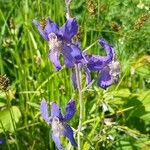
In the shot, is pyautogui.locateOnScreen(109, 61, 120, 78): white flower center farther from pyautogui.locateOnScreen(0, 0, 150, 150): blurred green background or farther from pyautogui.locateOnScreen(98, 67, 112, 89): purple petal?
pyautogui.locateOnScreen(0, 0, 150, 150): blurred green background

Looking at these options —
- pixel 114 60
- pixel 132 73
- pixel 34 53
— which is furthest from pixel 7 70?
pixel 114 60

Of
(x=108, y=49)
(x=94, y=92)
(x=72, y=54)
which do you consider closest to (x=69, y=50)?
(x=72, y=54)

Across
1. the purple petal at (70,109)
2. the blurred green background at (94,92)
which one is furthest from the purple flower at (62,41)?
the blurred green background at (94,92)

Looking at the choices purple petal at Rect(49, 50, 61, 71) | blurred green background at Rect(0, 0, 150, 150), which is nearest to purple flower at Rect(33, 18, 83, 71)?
purple petal at Rect(49, 50, 61, 71)

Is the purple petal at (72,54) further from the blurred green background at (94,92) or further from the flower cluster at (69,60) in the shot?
the blurred green background at (94,92)

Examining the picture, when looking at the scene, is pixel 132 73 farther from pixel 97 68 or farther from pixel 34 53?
pixel 97 68

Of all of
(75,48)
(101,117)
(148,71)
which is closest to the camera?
(75,48)

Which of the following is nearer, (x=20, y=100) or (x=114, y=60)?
(x=114, y=60)
